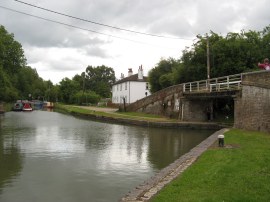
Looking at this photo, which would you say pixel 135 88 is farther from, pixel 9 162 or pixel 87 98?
pixel 9 162

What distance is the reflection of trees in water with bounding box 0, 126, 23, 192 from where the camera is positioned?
468 inches

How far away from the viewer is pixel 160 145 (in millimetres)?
20641

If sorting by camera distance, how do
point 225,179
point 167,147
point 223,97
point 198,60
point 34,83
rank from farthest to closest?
1. point 34,83
2. point 198,60
3. point 223,97
4. point 167,147
5. point 225,179

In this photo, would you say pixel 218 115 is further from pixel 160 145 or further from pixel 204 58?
pixel 160 145

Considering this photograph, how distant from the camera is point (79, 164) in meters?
14.4

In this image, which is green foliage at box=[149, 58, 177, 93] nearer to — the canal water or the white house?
the white house

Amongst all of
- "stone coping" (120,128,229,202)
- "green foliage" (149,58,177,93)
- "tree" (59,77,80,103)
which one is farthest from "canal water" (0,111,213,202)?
"tree" (59,77,80,103)

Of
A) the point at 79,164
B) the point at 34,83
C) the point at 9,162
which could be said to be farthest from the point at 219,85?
the point at 34,83

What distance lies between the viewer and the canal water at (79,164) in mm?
10125

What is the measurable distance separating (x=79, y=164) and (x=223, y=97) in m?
17.0

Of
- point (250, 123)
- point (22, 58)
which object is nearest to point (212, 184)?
point (250, 123)

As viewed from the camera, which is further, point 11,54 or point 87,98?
point 87,98

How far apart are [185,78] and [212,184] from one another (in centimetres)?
3014

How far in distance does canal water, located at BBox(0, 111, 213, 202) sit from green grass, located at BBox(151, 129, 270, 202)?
5.94 ft
